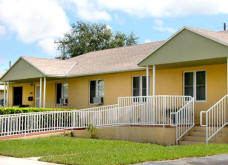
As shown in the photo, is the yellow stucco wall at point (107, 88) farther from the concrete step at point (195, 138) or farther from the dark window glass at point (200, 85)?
the concrete step at point (195, 138)

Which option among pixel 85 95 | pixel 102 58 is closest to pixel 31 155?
pixel 85 95

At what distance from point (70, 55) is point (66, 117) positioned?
31.8m

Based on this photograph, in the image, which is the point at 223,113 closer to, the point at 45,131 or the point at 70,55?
the point at 45,131

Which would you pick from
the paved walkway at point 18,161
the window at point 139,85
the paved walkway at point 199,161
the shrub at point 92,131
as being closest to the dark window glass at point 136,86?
the window at point 139,85

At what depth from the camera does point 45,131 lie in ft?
58.4

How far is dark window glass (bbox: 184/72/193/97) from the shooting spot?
17828mm

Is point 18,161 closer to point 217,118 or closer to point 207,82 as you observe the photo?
point 217,118

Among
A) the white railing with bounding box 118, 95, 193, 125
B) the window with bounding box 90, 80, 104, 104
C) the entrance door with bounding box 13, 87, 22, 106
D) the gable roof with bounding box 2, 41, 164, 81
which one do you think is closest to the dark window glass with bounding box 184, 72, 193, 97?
the white railing with bounding box 118, 95, 193, 125

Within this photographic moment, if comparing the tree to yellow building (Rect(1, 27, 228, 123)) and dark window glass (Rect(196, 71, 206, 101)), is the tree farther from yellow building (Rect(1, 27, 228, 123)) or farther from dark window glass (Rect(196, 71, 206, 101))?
dark window glass (Rect(196, 71, 206, 101))

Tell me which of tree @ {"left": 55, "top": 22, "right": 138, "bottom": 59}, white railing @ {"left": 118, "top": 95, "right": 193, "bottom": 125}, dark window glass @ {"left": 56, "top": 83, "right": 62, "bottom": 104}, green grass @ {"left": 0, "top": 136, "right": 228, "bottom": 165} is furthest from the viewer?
tree @ {"left": 55, "top": 22, "right": 138, "bottom": 59}

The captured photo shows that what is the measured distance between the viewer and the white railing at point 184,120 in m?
15.1

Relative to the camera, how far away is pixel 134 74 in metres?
20.5

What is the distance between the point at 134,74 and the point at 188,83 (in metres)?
3.49

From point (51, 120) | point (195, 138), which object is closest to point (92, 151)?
point (195, 138)
